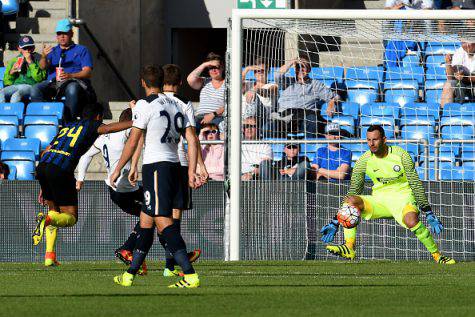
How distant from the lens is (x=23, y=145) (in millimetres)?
18391

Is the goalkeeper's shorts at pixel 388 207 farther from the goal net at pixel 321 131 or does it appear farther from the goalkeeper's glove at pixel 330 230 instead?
the goal net at pixel 321 131

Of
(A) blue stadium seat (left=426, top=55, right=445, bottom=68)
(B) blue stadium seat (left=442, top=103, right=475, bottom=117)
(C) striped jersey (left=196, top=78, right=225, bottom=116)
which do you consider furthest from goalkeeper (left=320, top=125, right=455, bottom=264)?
(C) striped jersey (left=196, top=78, right=225, bottom=116)

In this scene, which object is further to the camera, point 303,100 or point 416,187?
point 303,100

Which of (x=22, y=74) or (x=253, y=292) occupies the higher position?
(x=22, y=74)

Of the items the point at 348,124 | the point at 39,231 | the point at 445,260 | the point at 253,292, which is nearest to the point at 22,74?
the point at 348,124

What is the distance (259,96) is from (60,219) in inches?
146

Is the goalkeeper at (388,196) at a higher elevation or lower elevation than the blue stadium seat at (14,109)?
lower

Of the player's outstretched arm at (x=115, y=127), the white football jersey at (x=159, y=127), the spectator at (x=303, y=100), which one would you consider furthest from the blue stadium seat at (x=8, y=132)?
the white football jersey at (x=159, y=127)

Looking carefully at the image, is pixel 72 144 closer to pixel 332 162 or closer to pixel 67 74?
pixel 332 162

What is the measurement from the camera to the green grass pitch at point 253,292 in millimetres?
8562

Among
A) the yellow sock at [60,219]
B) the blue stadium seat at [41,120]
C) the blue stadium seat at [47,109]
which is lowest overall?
the yellow sock at [60,219]

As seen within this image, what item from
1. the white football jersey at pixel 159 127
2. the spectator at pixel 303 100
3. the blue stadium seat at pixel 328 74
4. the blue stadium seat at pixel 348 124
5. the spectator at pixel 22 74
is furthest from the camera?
the spectator at pixel 22 74

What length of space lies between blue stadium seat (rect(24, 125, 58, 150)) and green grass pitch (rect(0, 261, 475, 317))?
4.82 metres

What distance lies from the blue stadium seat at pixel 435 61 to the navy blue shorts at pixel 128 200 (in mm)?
5822
